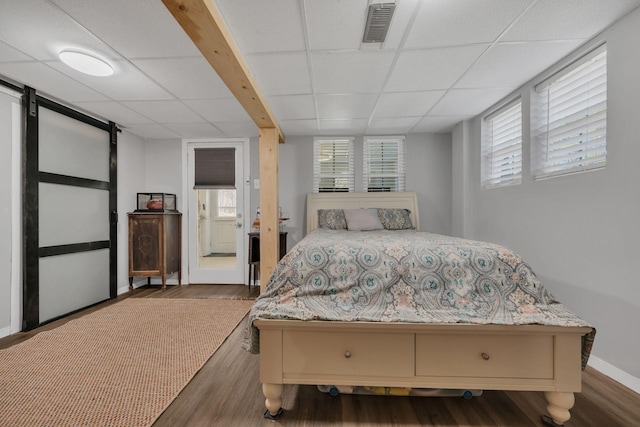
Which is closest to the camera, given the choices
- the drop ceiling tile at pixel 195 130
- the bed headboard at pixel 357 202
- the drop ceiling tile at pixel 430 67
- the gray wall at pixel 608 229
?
the gray wall at pixel 608 229

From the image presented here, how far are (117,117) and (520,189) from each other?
4449 millimetres

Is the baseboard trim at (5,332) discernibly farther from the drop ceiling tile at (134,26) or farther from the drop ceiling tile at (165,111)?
the drop ceiling tile at (134,26)

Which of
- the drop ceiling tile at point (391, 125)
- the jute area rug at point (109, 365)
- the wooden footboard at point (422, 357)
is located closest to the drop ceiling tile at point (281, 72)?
the drop ceiling tile at point (391, 125)

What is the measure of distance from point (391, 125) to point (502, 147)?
4.29 ft

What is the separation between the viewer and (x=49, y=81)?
241 centimetres

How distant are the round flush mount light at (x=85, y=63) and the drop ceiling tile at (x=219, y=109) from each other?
0.75 m

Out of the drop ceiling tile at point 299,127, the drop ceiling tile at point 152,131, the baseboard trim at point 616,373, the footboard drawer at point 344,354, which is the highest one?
the drop ceiling tile at point 299,127

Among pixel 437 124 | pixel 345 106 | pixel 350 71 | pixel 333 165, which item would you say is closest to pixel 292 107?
pixel 345 106

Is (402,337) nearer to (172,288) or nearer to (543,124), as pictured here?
(543,124)

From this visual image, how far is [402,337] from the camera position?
1416 millimetres

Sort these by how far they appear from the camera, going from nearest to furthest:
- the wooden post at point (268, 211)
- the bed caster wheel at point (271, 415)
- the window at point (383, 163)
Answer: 1. the bed caster wheel at point (271, 415)
2. the wooden post at point (268, 211)
3. the window at point (383, 163)

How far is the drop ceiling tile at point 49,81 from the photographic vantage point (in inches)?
85.4

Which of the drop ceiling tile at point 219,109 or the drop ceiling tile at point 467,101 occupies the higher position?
the drop ceiling tile at point 467,101

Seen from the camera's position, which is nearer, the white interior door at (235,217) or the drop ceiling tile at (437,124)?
the drop ceiling tile at (437,124)
